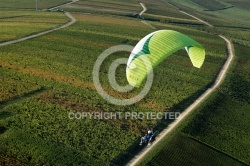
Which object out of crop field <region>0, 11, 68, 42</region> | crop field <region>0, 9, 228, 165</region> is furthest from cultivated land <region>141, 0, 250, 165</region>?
crop field <region>0, 11, 68, 42</region>

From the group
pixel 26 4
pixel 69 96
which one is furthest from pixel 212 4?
pixel 69 96

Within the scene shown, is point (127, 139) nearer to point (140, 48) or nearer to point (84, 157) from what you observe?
point (84, 157)

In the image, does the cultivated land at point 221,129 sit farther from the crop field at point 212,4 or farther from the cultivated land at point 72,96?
the crop field at point 212,4

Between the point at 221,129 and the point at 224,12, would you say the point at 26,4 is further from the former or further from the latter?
the point at 221,129

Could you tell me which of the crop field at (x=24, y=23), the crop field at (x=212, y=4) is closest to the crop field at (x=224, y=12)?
the crop field at (x=212, y=4)

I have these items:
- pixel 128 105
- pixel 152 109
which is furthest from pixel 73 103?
pixel 152 109
